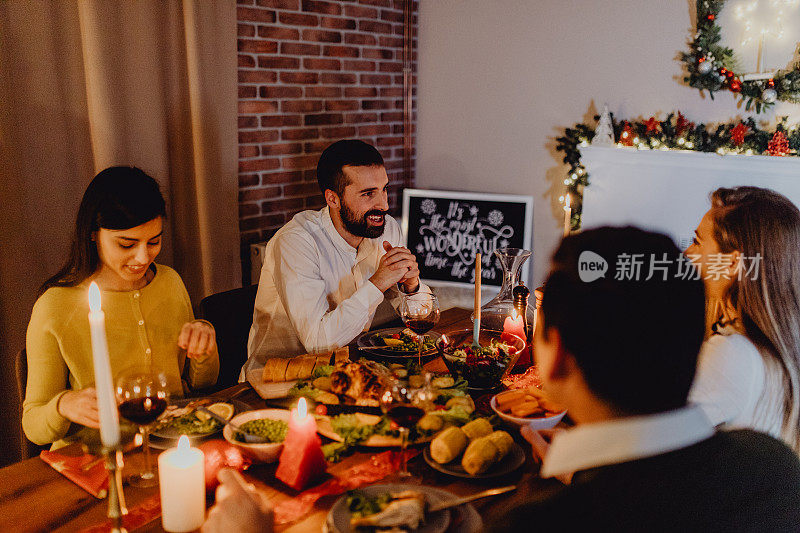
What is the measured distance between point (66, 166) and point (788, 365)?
8.24 feet

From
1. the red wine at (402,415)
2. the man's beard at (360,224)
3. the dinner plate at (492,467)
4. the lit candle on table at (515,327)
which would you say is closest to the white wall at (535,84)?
the man's beard at (360,224)

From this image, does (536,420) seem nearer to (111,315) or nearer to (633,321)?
(633,321)

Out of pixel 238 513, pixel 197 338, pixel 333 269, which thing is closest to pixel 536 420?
pixel 238 513

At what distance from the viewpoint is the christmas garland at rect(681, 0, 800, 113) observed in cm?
305

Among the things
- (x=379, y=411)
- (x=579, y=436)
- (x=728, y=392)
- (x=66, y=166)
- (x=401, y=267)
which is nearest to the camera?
(x=579, y=436)

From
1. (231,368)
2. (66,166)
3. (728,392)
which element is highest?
(66,166)

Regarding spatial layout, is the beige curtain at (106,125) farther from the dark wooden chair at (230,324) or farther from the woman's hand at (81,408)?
the woman's hand at (81,408)

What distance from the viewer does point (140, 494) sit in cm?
122

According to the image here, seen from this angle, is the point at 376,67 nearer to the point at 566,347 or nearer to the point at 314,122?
the point at 314,122

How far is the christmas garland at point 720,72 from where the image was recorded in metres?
3.05

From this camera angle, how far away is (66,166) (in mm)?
2490

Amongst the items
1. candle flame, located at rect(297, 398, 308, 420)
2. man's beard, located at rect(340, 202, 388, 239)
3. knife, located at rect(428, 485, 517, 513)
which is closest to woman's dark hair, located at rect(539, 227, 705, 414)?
knife, located at rect(428, 485, 517, 513)

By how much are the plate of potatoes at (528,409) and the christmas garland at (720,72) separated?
2367 mm

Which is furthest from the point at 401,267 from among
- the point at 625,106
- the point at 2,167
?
the point at 625,106
